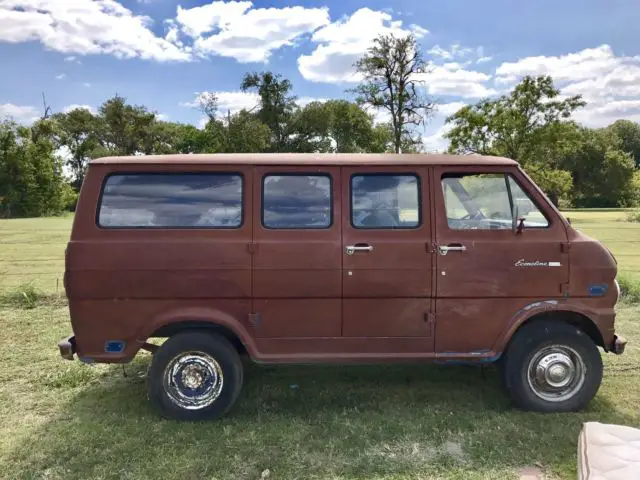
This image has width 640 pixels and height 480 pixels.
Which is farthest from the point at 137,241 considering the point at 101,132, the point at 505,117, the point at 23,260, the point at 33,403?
the point at 101,132

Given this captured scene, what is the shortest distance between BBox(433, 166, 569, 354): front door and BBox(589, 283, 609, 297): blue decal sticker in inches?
9.2

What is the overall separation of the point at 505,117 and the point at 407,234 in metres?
34.3

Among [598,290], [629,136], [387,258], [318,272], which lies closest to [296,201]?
[318,272]

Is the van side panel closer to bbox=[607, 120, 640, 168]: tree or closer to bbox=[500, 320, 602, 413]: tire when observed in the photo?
bbox=[500, 320, 602, 413]: tire

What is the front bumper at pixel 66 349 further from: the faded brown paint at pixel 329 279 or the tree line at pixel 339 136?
the tree line at pixel 339 136

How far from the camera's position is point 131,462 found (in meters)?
3.75

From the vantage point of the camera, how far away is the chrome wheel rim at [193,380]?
434 centimetres

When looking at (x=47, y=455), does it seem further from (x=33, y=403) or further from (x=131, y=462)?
(x=33, y=403)

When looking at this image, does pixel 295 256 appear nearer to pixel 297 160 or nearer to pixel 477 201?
pixel 297 160

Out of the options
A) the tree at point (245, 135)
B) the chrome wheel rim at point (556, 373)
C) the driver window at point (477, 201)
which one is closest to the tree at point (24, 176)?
the tree at point (245, 135)

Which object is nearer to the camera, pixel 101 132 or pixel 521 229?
pixel 521 229

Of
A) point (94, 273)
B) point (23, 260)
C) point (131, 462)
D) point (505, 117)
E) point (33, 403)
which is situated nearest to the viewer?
point (131, 462)

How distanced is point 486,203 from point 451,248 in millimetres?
576

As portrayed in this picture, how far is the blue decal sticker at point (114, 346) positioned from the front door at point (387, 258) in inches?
75.2
